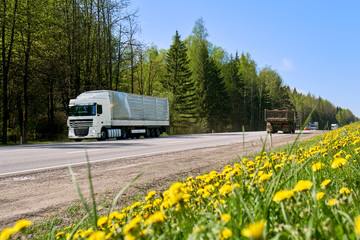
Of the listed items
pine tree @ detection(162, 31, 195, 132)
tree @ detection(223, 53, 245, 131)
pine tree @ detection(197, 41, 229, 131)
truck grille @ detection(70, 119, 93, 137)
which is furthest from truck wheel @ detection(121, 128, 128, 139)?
tree @ detection(223, 53, 245, 131)

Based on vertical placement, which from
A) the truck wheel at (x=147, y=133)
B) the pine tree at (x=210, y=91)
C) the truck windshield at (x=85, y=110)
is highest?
the pine tree at (x=210, y=91)

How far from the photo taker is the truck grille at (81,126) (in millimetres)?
21250

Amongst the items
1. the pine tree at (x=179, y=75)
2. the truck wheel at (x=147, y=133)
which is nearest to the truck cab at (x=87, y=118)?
the truck wheel at (x=147, y=133)

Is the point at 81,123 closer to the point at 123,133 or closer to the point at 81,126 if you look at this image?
the point at 81,126

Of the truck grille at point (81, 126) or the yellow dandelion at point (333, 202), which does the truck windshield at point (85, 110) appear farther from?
the yellow dandelion at point (333, 202)

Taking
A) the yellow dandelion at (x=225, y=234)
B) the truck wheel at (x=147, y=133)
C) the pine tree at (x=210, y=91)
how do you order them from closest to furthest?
the yellow dandelion at (x=225, y=234)
the truck wheel at (x=147, y=133)
the pine tree at (x=210, y=91)

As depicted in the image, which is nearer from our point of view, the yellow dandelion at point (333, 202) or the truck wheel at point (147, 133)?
the yellow dandelion at point (333, 202)

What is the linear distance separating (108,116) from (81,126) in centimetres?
199

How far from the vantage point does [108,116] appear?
72.6ft

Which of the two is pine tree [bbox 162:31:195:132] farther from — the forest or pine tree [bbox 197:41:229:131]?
pine tree [bbox 197:41:229:131]

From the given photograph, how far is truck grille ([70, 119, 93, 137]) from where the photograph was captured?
21.2m

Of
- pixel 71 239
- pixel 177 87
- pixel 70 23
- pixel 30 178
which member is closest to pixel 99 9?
pixel 70 23

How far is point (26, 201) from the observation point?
14.6 ft

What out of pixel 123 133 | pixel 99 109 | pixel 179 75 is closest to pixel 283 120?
pixel 123 133
